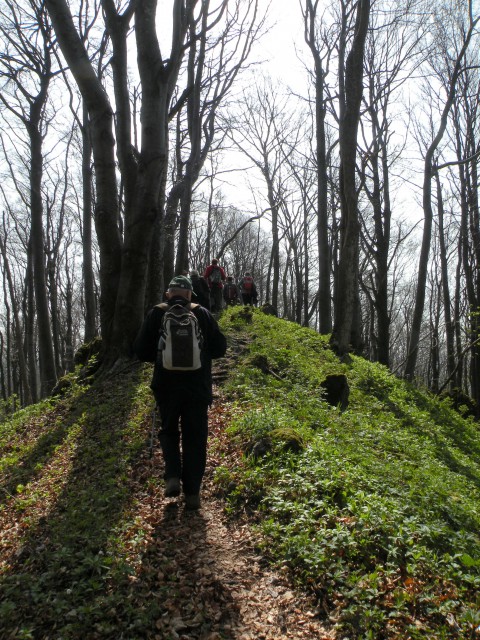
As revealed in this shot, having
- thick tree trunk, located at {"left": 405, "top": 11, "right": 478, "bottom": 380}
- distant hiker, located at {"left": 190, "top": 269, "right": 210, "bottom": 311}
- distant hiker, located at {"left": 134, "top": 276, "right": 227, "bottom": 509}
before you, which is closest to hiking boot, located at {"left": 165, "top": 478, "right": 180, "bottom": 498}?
distant hiker, located at {"left": 134, "top": 276, "right": 227, "bottom": 509}

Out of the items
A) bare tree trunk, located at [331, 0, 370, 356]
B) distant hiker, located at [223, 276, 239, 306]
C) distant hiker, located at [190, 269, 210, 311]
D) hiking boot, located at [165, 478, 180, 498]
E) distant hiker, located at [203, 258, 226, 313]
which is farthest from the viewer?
distant hiker, located at [223, 276, 239, 306]

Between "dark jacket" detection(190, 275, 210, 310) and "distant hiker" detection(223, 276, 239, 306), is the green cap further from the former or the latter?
"distant hiker" detection(223, 276, 239, 306)

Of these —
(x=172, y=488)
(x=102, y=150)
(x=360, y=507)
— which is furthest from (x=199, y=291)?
(x=360, y=507)

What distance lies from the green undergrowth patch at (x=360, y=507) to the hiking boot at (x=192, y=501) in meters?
0.30

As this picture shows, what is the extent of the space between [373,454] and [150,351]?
9.62 ft

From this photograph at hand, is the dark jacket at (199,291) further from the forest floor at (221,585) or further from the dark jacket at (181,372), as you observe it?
the forest floor at (221,585)

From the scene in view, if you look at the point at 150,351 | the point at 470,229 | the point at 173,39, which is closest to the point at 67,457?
the point at 150,351

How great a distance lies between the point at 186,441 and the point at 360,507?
5.24ft

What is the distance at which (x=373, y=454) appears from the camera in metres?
5.63

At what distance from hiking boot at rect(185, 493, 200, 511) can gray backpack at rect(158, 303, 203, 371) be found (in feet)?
3.89

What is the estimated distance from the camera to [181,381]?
14.3 ft

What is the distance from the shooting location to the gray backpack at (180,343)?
423cm

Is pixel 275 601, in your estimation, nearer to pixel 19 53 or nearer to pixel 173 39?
pixel 173 39

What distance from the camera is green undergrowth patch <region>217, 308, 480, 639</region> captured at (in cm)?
294
